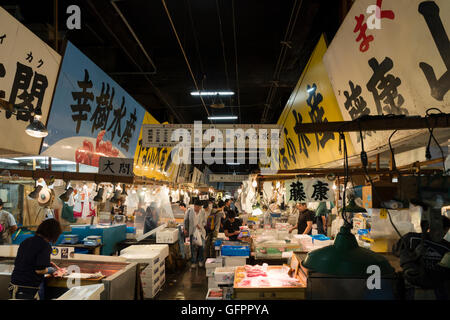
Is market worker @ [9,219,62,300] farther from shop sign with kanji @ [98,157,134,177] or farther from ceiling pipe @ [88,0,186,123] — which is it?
ceiling pipe @ [88,0,186,123]

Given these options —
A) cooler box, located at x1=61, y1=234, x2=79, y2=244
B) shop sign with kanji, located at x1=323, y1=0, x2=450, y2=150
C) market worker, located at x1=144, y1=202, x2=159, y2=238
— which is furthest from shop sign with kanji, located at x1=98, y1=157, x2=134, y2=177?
market worker, located at x1=144, y1=202, x2=159, y2=238

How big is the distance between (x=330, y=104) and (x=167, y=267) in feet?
24.4

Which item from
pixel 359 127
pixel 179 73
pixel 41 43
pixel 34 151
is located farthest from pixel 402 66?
pixel 179 73

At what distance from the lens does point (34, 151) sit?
5.46 m

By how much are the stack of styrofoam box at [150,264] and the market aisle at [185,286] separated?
277 mm

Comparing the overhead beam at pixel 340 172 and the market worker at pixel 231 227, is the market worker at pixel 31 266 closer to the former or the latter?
the overhead beam at pixel 340 172

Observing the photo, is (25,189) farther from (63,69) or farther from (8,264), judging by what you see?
(63,69)

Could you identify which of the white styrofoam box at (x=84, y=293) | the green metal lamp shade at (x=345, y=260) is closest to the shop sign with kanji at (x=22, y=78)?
the white styrofoam box at (x=84, y=293)

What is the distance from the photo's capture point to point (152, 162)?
42.2 feet

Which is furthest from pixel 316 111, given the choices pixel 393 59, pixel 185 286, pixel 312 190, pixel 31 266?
pixel 31 266

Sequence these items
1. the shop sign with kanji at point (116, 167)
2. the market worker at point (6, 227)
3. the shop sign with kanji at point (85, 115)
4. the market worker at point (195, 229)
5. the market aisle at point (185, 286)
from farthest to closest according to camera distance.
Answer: the market worker at point (195, 229)
the market worker at point (6, 227)
the market aisle at point (185, 286)
the shop sign with kanji at point (85, 115)
the shop sign with kanji at point (116, 167)

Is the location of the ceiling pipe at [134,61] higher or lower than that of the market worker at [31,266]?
higher

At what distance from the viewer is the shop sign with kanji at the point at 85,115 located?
6.01 meters

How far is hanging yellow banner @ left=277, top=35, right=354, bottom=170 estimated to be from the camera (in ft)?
20.8
